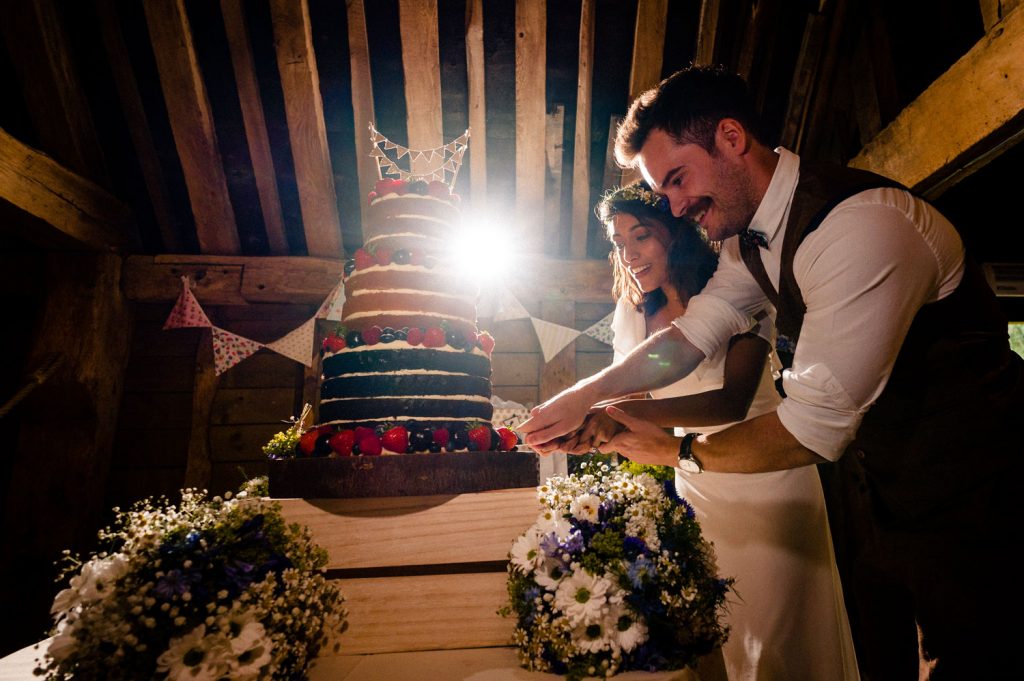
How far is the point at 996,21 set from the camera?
7.66 ft

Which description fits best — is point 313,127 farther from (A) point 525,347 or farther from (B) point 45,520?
(B) point 45,520

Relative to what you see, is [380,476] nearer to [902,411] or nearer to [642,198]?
[902,411]

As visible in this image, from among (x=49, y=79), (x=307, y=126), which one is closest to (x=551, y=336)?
(x=307, y=126)

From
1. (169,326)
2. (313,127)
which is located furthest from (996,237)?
(169,326)

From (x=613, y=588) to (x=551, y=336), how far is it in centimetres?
380

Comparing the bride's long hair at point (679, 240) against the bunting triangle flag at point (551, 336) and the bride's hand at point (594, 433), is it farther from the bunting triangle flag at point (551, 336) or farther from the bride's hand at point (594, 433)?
the bunting triangle flag at point (551, 336)

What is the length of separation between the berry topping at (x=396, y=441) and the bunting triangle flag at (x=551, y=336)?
3152 millimetres

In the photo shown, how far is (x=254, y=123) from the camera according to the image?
4.52 m

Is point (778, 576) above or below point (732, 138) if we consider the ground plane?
below

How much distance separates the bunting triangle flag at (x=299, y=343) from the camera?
495 centimetres

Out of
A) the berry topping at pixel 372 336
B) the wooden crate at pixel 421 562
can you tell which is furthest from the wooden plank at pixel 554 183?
the wooden crate at pixel 421 562

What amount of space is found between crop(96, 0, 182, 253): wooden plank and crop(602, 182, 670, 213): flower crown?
13.7ft

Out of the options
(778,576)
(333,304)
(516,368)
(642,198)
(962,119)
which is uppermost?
(962,119)

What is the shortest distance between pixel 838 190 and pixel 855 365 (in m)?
0.55
